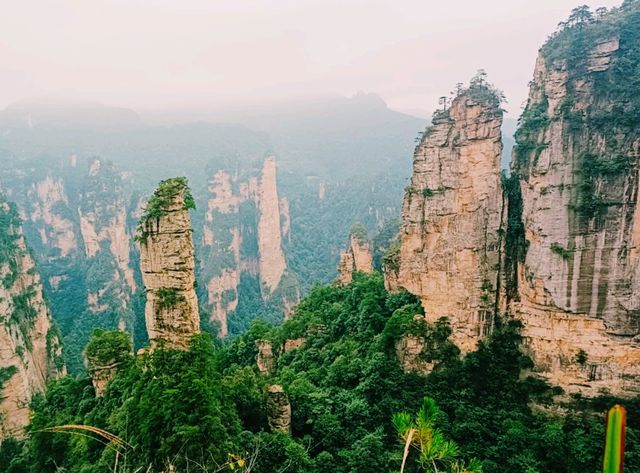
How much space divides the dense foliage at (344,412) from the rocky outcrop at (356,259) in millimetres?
10737

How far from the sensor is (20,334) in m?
28.0

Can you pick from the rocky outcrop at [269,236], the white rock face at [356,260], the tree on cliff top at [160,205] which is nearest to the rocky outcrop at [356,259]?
the white rock face at [356,260]

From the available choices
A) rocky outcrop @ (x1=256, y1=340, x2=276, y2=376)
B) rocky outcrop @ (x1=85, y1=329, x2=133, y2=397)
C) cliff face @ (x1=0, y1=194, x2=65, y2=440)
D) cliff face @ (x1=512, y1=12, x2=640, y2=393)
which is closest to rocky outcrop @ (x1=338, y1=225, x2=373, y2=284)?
rocky outcrop @ (x1=256, y1=340, x2=276, y2=376)

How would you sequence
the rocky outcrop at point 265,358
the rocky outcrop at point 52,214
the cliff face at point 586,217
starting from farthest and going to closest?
the rocky outcrop at point 52,214 < the rocky outcrop at point 265,358 < the cliff face at point 586,217

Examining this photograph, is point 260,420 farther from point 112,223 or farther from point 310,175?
point 310,175

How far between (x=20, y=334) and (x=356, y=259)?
21495 mm

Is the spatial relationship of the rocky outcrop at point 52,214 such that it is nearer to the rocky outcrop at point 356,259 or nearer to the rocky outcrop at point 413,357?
the rocky outcrop at point 356,259

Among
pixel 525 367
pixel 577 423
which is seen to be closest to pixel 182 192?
pixel 525 367

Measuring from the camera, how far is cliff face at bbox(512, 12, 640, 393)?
17.2 m

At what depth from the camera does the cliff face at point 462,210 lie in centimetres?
1961

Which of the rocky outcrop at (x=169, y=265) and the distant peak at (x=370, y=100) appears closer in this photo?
the rocky outcrop at (x=169, y=265)

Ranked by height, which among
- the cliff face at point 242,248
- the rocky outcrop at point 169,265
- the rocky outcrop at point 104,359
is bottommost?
the cliff face at point 242,248

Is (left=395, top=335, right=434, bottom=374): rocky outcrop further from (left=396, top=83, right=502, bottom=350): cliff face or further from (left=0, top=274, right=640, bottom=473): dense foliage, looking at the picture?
(left=396, top=83, right=502, bottom=350): cliff face

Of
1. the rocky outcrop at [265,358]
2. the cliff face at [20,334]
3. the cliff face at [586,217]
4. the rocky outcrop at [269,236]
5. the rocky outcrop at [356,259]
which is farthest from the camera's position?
the rocky outcrop at [269,236]
